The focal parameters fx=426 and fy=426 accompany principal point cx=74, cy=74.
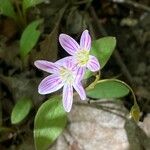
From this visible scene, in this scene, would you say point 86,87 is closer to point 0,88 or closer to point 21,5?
point 0,88

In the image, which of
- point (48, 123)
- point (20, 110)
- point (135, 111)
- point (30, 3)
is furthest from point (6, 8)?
point (135, 111)

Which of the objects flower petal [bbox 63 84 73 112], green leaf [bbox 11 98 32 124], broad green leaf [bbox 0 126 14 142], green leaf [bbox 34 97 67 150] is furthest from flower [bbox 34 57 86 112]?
broad green leaf [bbox 0 126 14 142]

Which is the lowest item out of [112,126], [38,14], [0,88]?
[112,126]

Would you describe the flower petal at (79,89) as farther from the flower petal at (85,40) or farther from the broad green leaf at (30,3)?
the broad green leaf at (30,3)

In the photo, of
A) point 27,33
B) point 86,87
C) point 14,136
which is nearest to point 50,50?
point 27,33

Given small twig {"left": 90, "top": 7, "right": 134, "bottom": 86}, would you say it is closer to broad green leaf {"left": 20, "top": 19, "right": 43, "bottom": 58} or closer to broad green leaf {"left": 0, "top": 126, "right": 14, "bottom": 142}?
broad green leaf {"left": 20, "top": 19, "right": 43, "bottom": 58}

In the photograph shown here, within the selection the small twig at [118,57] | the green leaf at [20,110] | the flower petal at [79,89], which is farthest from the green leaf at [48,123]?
the small twig at [118,57]
